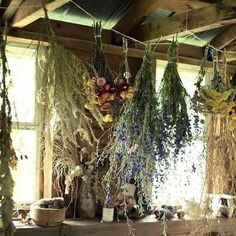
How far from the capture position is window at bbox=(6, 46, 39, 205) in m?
Answer: 3.15

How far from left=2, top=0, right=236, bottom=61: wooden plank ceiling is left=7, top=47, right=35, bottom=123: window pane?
→ 20cm

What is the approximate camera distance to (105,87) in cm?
261

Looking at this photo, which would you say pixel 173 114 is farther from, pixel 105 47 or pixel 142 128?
pixel 105 47

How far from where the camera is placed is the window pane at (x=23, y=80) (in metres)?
3.15

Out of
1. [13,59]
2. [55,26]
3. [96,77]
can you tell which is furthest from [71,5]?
→ [96,77]

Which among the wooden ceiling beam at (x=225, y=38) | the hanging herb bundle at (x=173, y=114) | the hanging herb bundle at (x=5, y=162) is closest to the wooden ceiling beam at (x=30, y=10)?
the hanging herb bundle at (x=5, y=162)

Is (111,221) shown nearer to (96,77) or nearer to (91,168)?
(91,168)

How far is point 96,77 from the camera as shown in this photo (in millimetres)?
2607

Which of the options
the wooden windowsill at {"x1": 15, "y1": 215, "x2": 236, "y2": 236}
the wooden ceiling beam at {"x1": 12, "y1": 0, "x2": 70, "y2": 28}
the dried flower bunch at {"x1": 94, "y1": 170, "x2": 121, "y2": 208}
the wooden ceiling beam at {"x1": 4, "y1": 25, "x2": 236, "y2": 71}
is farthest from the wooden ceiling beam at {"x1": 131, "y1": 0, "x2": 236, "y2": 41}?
the wooden windowsill at {"x1": 15, "y1": 215, "x2": 236, "y2": 236}

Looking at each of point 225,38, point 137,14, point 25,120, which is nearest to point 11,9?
point 25,120

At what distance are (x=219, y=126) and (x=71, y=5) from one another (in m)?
1.40

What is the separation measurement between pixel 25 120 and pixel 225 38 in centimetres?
190

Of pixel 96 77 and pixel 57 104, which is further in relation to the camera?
pixel 96 77

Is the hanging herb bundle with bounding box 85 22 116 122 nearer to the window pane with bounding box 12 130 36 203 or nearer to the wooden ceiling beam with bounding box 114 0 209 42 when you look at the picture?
the wooden ceiling beam with bounding box 114 0 209 42
